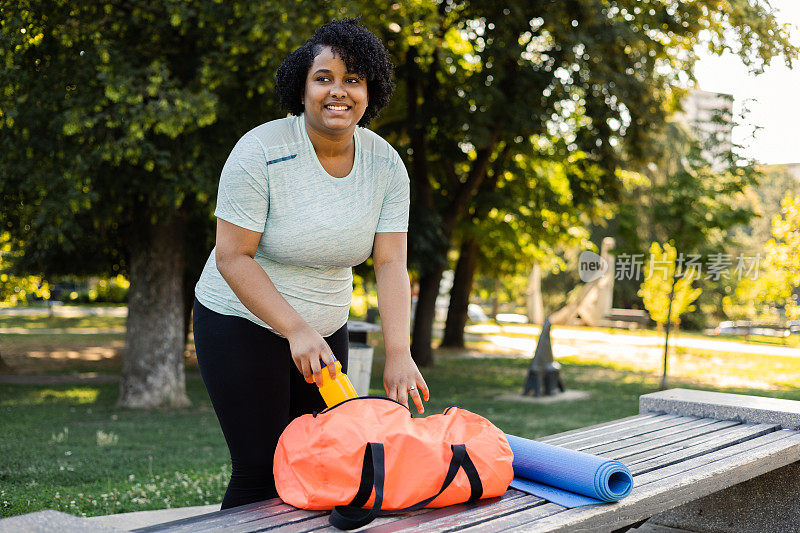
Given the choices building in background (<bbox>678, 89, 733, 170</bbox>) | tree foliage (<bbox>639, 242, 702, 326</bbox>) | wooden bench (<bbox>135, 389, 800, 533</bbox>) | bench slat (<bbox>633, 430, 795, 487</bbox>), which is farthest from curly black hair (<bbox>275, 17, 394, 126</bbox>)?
tree foliage (<bbox>639, 242, 702, 326</bbox>)

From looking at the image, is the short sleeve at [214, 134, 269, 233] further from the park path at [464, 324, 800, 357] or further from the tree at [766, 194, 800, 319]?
the park path at [464, 324, 800, 357]

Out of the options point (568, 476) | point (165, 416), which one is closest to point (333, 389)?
point (568, 476)

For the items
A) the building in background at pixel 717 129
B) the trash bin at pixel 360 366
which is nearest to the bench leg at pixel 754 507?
the trash bin at pixel 360 366

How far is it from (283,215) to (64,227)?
7.00 meters

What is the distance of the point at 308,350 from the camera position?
8.05 ft

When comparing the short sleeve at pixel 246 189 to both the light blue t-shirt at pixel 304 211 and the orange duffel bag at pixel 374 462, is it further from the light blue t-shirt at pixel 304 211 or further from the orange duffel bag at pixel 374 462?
the orange duffel bag at pixel 374 462

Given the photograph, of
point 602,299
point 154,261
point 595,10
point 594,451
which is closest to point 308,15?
point 154,261

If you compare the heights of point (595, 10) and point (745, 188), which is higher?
point (595, 10)

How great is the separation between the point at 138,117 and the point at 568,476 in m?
6.99

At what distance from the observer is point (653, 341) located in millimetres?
28234

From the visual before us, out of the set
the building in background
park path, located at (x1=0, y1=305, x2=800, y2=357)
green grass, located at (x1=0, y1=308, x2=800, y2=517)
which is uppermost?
the building in background

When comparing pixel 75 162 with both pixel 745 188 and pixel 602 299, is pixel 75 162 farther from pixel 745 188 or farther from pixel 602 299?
pixel 602 299

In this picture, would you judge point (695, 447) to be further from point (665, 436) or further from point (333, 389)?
point (333, 389)

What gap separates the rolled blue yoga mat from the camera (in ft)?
8.67
